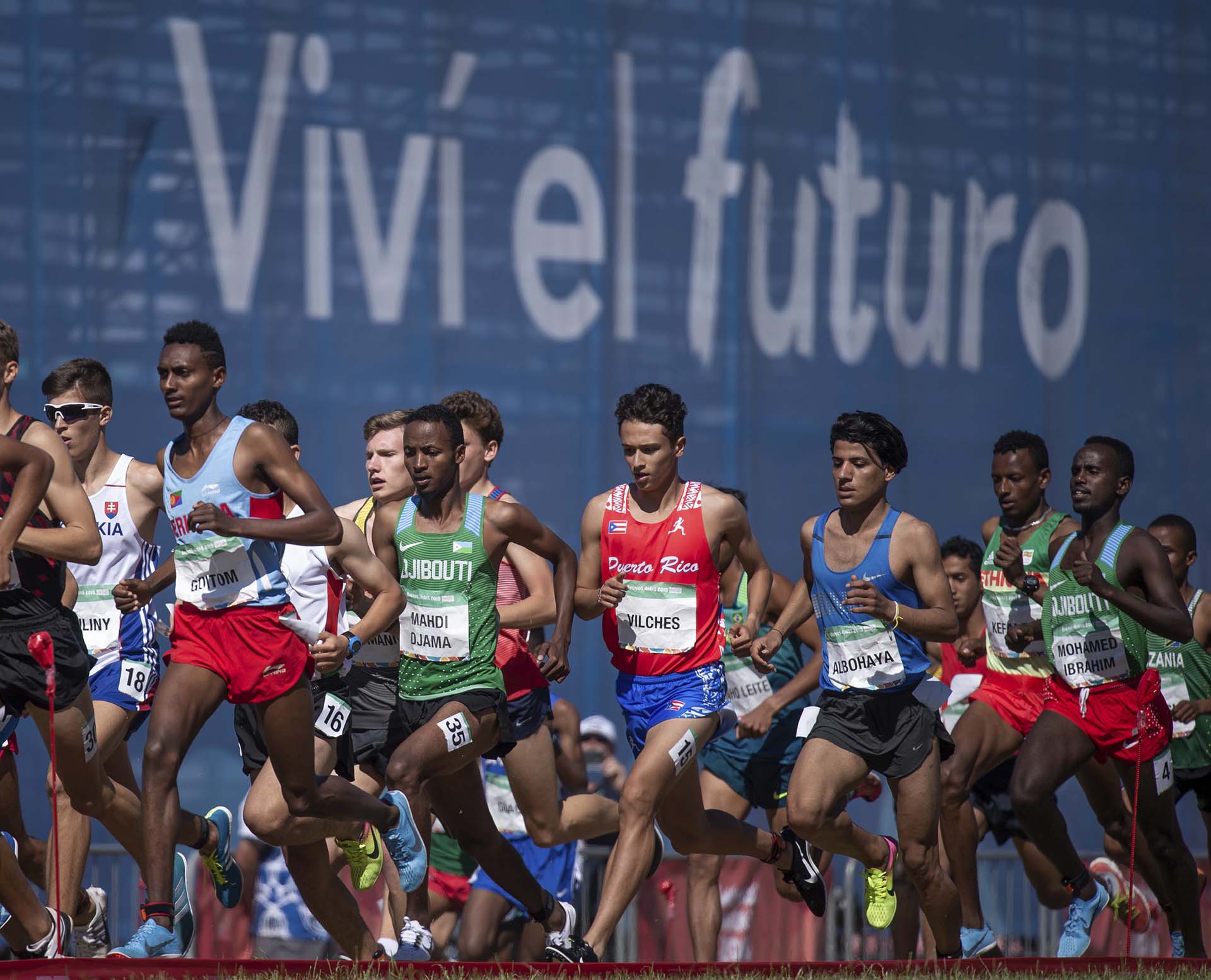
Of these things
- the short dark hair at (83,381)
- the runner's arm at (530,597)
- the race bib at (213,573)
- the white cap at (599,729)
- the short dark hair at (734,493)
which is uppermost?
the short dark hair at (83,381)

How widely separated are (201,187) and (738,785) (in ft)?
16.8

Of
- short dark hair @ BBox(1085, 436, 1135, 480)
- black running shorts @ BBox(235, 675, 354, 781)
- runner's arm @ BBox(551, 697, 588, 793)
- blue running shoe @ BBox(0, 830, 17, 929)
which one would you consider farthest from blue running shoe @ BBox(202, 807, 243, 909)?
short dark hair @ BBox(1085, 436, 1135, 480)

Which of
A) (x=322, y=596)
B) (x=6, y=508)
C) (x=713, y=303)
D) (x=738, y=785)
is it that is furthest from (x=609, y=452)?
(x=6, y=508)

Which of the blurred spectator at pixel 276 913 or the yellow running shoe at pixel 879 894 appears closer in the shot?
the yellow running shoe at pixel 879 894

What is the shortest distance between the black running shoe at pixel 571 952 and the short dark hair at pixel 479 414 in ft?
7.13

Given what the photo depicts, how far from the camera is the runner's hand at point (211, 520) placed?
17.8 feet

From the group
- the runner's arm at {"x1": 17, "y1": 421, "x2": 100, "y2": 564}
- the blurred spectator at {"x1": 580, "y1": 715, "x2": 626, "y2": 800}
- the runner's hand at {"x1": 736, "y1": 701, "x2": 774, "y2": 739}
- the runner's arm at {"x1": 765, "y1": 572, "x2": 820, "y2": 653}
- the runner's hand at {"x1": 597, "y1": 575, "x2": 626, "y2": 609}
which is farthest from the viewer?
the blurred spectator at {"x1": 580, "y1": 715, "x2": 626, "y2": 800}

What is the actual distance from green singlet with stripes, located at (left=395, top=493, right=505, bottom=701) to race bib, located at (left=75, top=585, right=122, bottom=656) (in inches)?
47.8

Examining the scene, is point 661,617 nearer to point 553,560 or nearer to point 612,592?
point 612,592

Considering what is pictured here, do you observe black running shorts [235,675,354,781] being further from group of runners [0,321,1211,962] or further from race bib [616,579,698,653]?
race bib [616,579,698,653]

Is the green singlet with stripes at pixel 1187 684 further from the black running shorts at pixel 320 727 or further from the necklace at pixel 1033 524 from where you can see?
the black running shorts at pixel 320 727

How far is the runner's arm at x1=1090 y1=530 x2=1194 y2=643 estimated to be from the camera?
683 cm

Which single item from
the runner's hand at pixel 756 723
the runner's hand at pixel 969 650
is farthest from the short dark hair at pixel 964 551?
the runner's hand at pixel 756 723

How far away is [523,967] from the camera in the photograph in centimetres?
557
